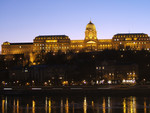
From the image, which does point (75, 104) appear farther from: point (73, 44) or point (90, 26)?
point (90, 26)

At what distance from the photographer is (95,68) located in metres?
106

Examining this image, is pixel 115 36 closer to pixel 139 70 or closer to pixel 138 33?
pixel 138 33

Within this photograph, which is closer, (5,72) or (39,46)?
(5,72)

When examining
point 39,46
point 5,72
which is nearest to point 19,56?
point 39,46

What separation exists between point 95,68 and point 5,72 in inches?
1074

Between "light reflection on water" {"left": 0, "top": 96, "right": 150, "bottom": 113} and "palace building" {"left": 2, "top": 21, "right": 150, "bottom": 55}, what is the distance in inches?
3886

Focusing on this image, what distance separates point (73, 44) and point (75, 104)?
361ft

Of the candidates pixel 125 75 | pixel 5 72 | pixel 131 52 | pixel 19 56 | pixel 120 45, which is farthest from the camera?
pixel 120 45

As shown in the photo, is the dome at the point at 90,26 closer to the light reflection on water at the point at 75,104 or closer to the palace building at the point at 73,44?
the palace building at the point at 73,44

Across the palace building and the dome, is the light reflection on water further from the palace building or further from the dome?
the dome

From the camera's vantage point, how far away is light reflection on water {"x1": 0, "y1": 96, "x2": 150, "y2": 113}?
54375mm

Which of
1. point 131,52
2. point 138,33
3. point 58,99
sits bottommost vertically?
point 58,99

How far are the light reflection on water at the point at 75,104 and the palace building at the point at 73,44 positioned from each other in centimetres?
9871

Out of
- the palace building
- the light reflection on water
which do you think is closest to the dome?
the palace building
